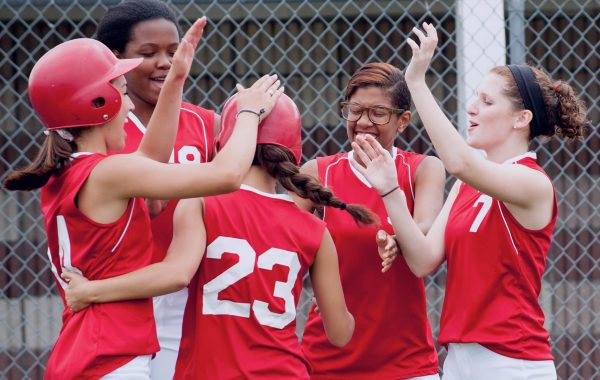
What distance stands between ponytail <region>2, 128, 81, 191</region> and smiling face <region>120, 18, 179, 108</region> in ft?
1.93

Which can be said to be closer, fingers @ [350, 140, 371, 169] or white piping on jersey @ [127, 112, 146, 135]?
fingers @ [350, 140, 371, 169]

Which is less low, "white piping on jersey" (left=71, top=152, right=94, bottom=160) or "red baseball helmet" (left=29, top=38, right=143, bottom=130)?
"red baseball helmet" (left=29, top=38, right=143, bottom=130)

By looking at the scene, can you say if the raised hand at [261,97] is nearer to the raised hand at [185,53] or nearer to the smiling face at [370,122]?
the raised hand at [185,53]

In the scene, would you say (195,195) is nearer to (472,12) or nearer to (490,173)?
(490,173)

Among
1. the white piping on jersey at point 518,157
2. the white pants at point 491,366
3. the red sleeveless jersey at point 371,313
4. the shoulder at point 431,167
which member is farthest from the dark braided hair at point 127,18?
the white pants at point 491,366

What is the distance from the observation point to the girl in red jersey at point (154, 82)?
10.7ft

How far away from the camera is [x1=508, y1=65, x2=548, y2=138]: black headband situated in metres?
3.27

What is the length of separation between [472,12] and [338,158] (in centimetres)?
173

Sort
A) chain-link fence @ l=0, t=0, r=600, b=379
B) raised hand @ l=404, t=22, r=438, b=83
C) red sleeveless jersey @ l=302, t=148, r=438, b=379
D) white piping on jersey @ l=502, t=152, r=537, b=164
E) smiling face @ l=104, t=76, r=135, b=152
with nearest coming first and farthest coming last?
smiling face @ l=104, t=76, r=135, b=152, raised hand @ l=404, t=22, r=438, b=83, white piping on jersey @ l=502, t=152, r=537, b=164, red sleeveless jersey @ l=302, t=148, r=438, b=379, chain-link fence @ l=0, t=0, r=600, b=379

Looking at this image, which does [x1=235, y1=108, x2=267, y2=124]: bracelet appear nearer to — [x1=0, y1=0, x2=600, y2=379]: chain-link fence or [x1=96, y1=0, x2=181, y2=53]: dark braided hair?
[x1=96, y1=0, x2=181, y2=53]: dark braided hair

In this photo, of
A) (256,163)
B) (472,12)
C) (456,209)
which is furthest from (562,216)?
(256,163)

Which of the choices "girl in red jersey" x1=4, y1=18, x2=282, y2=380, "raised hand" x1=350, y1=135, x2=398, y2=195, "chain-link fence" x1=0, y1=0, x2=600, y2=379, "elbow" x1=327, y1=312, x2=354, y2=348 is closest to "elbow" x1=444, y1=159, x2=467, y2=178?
"raised hand" x1=350, y1=135, x2=398, y2=195

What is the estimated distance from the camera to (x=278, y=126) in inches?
112

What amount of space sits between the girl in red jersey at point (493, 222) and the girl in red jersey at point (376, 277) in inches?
5.1
